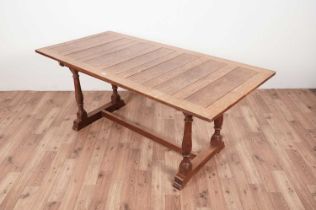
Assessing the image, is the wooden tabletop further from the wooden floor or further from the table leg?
the wooden floor

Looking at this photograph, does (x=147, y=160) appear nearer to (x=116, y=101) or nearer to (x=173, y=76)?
(x=173, y=76)

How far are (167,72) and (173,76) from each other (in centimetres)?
7

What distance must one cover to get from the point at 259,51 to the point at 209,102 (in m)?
1.89

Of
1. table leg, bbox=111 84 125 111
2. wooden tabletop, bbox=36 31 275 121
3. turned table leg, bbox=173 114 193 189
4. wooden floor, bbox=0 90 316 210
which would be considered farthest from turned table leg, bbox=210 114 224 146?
table leg, bbox=111 84 125 111

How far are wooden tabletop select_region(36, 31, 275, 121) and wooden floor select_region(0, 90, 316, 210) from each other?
0.73 metres

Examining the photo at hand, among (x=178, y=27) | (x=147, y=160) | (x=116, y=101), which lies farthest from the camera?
(x=178, y=27)

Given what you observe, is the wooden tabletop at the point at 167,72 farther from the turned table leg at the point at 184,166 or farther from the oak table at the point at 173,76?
the turned table leg at the point at 184,166

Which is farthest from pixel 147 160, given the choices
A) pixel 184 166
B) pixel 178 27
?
pixel 178 27

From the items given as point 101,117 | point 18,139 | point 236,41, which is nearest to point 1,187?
point 18,139

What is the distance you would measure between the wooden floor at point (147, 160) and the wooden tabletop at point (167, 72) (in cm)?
73

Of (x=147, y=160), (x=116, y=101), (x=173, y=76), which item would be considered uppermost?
(x=173, y=76)

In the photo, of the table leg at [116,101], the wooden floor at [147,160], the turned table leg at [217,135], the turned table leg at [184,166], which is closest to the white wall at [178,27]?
the wooden floor at [147,160]

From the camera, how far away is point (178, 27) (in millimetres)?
3221

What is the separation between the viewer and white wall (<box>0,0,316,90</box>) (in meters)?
3.12
